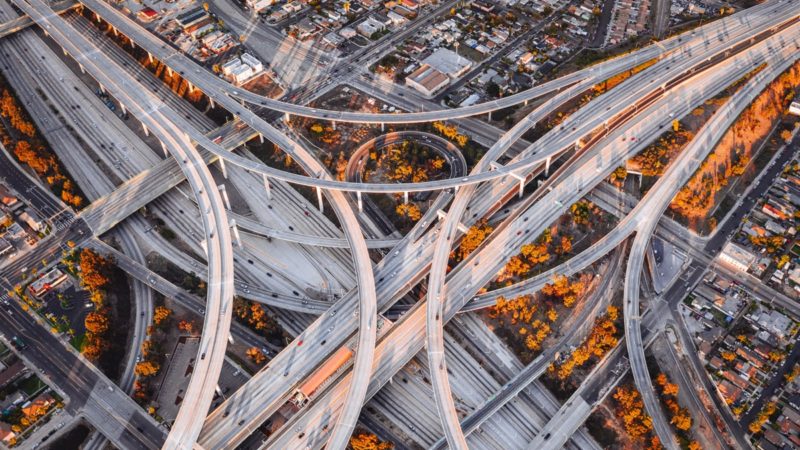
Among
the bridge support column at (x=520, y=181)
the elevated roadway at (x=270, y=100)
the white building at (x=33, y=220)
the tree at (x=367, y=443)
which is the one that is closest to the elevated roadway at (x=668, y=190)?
the elevated roadway at (x=270, y=100)

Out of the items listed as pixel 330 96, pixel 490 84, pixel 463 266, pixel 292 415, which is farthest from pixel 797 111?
pixel 292 415

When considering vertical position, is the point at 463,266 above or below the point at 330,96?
below

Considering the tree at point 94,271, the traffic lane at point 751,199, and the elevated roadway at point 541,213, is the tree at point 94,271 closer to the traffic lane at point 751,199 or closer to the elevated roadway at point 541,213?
the elevated roadway at point 541,213

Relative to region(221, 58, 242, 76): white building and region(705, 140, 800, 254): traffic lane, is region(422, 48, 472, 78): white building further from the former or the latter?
region(705, 140, 800, 254): traffic lane

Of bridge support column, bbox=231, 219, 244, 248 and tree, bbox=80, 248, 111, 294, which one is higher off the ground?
bridge support column, bbox=231, 219, 244, 248

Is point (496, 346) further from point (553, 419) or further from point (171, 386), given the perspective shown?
point (171, 386)

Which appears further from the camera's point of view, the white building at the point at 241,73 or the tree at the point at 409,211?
the white building at the point at 241,73

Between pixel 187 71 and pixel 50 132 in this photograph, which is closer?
pixel 50 132

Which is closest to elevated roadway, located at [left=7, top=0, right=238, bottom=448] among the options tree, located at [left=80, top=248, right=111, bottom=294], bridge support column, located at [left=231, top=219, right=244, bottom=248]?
bridge support column, located at [left=231, top=219, right=244, bottom=248]
